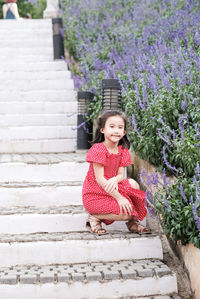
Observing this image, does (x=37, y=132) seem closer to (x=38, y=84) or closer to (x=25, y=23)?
(x=38, y=84)

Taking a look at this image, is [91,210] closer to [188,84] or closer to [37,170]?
[37,170]

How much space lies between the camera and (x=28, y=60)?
852cm

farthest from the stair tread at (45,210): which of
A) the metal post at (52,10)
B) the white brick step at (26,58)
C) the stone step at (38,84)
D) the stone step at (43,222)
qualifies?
the metal post at (52,10)

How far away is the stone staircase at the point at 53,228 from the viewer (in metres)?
3.28

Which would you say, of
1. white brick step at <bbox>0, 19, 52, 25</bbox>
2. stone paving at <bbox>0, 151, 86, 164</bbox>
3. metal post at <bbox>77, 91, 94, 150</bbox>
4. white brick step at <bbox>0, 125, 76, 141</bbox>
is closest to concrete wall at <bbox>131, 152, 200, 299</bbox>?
stone paving at <bbox>0, 151, 86, 164</bbox>

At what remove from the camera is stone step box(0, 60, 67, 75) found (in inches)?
319

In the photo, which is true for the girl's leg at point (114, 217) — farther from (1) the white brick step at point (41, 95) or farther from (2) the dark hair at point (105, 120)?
(1) the white brick step at point (41, 95)

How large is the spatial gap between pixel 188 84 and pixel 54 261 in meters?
Result: 2.16

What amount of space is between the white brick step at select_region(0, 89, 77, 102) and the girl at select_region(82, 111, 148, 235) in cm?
317

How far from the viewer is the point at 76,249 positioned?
12.0ft

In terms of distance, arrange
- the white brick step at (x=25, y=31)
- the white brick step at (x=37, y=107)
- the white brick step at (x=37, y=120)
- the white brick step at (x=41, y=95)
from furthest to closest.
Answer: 1. the white brick step at (x=25, y=31)
2. the white brick step at (x=41, y=95)
3. the white brick step at (x=37, y=107)
4. the white brick step at (x=37, y=120)

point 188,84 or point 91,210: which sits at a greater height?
point 188,84

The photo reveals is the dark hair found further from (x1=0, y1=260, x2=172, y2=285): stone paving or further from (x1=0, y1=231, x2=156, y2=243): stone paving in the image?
(x1=0, y1=260, x2=172, y2=285): stone paving

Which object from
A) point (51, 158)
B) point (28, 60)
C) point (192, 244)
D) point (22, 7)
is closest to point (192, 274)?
point (192, 244)
